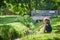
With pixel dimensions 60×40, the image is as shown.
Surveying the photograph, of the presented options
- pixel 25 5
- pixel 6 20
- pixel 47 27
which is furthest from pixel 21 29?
pixel 25 5

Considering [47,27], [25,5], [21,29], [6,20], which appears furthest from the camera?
[25,5]

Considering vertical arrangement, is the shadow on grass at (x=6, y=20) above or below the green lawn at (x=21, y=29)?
above

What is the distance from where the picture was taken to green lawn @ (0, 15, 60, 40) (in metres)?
5.98

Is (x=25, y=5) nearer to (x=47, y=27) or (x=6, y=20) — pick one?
(x=6, y=20)

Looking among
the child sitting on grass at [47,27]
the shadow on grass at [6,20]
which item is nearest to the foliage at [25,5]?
the shadow on grass at [6,20]

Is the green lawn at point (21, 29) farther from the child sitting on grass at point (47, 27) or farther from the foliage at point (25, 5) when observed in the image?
the foliage at point (25, 5)

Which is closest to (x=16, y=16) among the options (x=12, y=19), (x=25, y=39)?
(x=12, y=19)

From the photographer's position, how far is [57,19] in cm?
646

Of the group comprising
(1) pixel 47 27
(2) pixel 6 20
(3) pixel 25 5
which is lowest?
(1) pixel 47 27

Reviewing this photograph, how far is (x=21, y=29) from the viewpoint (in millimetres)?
6148

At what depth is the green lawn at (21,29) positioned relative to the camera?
5984mm

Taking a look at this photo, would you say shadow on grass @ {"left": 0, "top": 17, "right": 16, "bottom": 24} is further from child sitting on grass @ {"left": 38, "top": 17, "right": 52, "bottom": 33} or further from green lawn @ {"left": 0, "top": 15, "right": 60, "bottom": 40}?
child sitting on grass @ {"left": 38, "top": 17, "right": 52, "bottom": 33}

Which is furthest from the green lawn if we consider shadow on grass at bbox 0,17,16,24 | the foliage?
the foliage

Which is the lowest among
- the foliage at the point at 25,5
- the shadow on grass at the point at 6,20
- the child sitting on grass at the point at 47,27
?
the child sitting on grass at the point at 47,27
